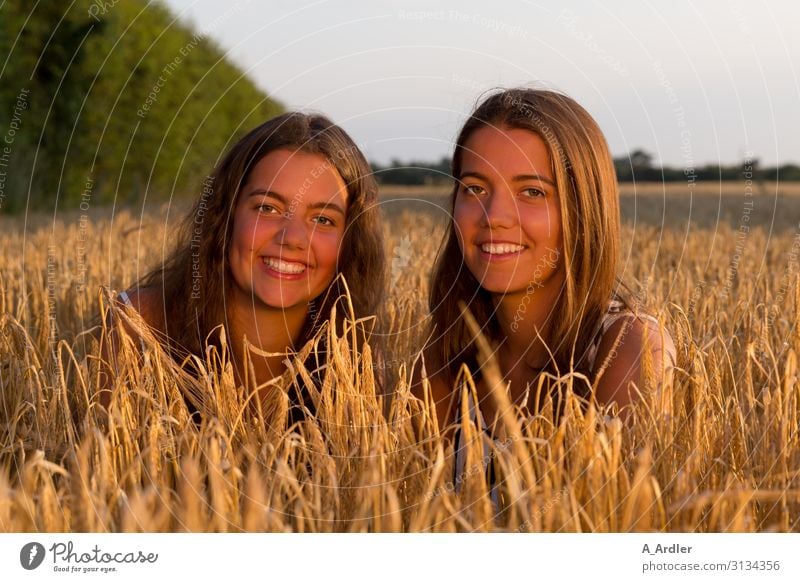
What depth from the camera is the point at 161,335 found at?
302 centimetres

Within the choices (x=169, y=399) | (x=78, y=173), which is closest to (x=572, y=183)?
(x=169, y=399)

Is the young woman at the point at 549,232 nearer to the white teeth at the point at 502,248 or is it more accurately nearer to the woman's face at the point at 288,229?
the white teeth at the point at 502,248

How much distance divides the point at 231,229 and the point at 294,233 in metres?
0.41

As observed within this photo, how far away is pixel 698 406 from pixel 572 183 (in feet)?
2.66

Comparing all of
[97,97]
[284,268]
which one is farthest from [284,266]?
[97,97]

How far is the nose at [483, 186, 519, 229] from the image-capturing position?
2488 mm

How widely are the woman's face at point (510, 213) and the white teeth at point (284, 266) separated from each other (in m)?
0.55

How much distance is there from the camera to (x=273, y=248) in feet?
9.32

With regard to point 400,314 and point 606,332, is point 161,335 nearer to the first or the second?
point 400,314

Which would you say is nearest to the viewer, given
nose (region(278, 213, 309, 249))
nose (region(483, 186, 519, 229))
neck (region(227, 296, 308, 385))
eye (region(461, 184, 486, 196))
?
nose (region(483, 186, 519, 229))

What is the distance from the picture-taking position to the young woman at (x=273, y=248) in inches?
113

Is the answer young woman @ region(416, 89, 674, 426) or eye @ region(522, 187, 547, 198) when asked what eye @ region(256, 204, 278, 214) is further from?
eye @ region(522, 187, 547, 198)
